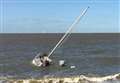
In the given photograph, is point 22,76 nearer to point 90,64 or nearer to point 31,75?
point 31,75

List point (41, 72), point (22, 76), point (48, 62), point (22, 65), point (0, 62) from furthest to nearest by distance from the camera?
point (0, 62) < point (22, 65) < point (48, 62) < point (41, 72) < point (22, 76)

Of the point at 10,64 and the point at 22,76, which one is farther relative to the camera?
the point at 10,64

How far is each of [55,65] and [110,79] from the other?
21.1 metres

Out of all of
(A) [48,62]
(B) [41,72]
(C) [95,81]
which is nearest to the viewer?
(C) [95,81]

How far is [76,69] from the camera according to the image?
47125 millimetres

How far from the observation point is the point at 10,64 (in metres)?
52.4

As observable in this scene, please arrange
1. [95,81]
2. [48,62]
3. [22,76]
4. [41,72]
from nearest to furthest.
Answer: [95,81], [22,76], [41,72], [48,62]

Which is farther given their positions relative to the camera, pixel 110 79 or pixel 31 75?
pixel 31 75

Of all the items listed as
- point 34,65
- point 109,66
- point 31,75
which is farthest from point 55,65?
point 31,75

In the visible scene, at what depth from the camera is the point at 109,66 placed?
50.1m

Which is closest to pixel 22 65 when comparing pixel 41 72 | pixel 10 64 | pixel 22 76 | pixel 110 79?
pixel 10 64

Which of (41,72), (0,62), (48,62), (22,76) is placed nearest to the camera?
(22,76)

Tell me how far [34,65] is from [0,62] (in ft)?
22.1

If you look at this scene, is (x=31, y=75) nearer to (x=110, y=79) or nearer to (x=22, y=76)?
(x=22, y=76)
